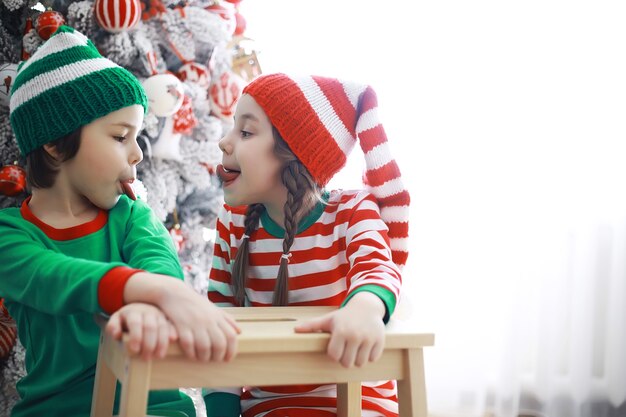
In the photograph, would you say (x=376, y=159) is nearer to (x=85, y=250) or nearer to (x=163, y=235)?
(x=163, y=235)

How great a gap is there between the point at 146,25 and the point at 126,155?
0.62 meters

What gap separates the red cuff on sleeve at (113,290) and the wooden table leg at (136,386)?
10 centimetres

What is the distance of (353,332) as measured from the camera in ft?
2.43

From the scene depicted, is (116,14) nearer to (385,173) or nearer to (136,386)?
(385,173)

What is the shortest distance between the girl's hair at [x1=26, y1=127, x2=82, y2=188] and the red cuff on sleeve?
0.28 metres

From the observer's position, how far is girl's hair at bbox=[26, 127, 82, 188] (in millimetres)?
973

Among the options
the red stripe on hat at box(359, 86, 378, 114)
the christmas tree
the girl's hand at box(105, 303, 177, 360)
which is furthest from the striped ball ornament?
the girl's hand at box(105, 303, 177, 360)

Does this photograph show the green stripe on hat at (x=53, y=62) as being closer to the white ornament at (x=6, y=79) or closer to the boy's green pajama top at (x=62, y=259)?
the boy's green pajama top at (x=62, y=259)

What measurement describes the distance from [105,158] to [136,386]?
1.38ft

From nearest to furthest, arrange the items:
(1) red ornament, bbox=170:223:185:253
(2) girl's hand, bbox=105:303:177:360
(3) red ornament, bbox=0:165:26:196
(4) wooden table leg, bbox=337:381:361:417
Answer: (2) girl's hand, bbox=105:303:177:360
(4) wooden table leg, bbox=337:381:361:417
(3) red ornament, bbox=0:165:26:196
(1) red ornament, bbox=170:223:185:253

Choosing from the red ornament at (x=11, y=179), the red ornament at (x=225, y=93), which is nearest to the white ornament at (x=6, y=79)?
the red ornament at (x=11, y=179)

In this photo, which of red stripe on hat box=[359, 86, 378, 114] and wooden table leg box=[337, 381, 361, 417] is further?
red stripe on hat box=[359, 86, 378, 114]

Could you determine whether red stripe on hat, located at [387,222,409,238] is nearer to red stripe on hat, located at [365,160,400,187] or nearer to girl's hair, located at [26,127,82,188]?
red stripe on hat, located at [365,160,400,187]

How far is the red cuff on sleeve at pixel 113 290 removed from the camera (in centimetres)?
76
